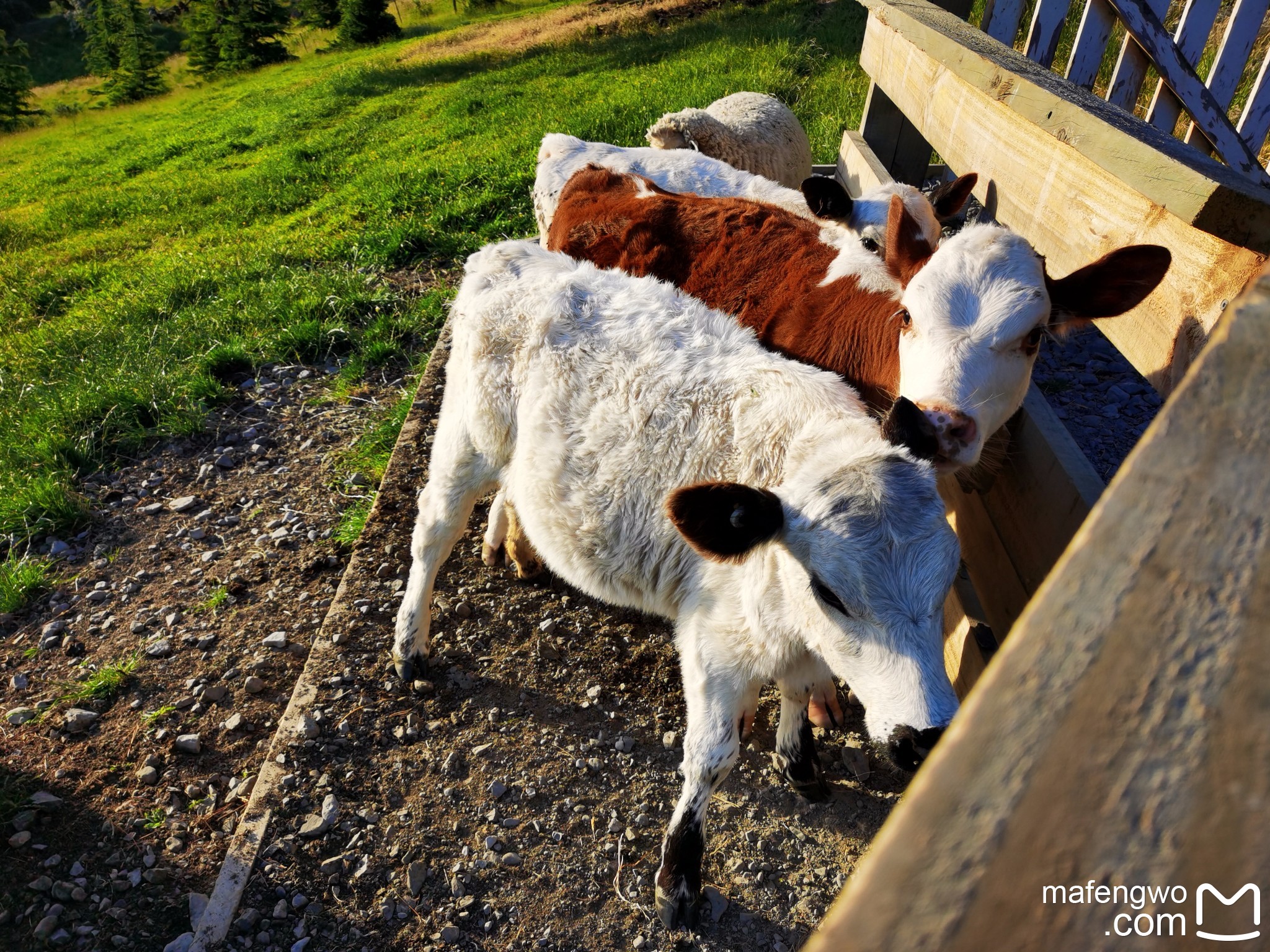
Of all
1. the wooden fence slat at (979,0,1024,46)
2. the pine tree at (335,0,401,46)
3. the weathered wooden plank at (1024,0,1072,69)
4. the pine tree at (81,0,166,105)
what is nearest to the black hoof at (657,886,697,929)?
the weathered wooden plank at (1024,0,1072,69)

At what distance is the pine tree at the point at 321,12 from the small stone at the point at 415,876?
49435 millimetres

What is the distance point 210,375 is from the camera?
5.98 meters

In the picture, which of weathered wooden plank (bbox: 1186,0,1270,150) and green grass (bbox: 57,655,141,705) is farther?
green grass (bbox: 57,655,141,705)

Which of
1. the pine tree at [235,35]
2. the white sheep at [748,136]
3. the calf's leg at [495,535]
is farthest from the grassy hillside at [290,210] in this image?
the pine tree at [235,35]

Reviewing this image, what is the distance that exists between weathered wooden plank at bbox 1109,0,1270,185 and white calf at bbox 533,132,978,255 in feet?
3.17

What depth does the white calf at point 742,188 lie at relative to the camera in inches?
164

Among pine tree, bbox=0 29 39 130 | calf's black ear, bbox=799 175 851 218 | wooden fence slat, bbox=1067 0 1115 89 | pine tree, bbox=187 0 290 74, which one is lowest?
pine tree, bbox=0 29 39 130

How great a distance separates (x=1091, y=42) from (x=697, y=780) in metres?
3.47

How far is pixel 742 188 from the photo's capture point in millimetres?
5320

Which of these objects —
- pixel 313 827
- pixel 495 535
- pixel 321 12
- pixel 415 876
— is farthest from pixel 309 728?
pixel 321 12

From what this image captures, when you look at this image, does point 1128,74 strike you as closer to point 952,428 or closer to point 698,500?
point 952,428

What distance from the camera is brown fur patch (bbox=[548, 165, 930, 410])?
3.38 metres

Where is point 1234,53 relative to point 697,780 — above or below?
above

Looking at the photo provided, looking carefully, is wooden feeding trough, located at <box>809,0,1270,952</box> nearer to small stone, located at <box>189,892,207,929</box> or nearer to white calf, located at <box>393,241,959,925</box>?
white calf, located at <box>393,241,959,925</box>
